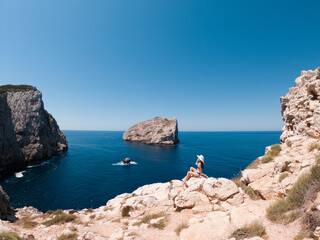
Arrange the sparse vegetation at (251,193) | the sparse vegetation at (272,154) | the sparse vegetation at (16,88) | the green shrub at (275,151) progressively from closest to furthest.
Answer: the sparse vegetation at (251,193) → the sparse vegetation at (272,154) → the green shrub at (275,151) → the sparse vegetation at (16,88)

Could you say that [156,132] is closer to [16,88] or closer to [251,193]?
[16,88]

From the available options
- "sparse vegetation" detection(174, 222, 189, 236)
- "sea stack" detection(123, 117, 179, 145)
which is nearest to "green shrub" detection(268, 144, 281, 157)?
"sparse vegetation" detection(174, 222, 189, 236)

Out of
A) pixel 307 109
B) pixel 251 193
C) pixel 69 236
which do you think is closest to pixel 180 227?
pixel 251 193

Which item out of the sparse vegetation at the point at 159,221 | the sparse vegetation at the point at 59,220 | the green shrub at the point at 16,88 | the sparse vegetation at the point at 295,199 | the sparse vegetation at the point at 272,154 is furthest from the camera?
the green shrub at the point at 16,88

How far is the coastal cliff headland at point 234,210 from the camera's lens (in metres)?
5.63

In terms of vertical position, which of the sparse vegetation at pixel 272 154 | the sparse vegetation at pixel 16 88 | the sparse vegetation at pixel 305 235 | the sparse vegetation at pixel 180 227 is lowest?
the sparse vegetation at pixel 180 227

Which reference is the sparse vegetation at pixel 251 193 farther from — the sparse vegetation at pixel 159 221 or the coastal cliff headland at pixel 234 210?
the sparse vegetation at pixel 159 221

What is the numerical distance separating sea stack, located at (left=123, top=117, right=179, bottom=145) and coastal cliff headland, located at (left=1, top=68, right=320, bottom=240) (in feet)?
323

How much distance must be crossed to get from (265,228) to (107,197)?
29738 millimetres

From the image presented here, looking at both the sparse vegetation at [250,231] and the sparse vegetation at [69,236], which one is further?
the sparse vegetation at [69,236]

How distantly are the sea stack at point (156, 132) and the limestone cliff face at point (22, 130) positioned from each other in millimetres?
67065

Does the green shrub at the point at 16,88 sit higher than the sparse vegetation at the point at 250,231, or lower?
higher

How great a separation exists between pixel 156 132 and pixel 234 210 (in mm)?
111940

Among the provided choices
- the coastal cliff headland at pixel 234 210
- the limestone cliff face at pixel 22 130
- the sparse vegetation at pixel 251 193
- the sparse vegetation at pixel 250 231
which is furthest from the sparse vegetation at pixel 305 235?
the limestone cliff face at pixel 22 130
